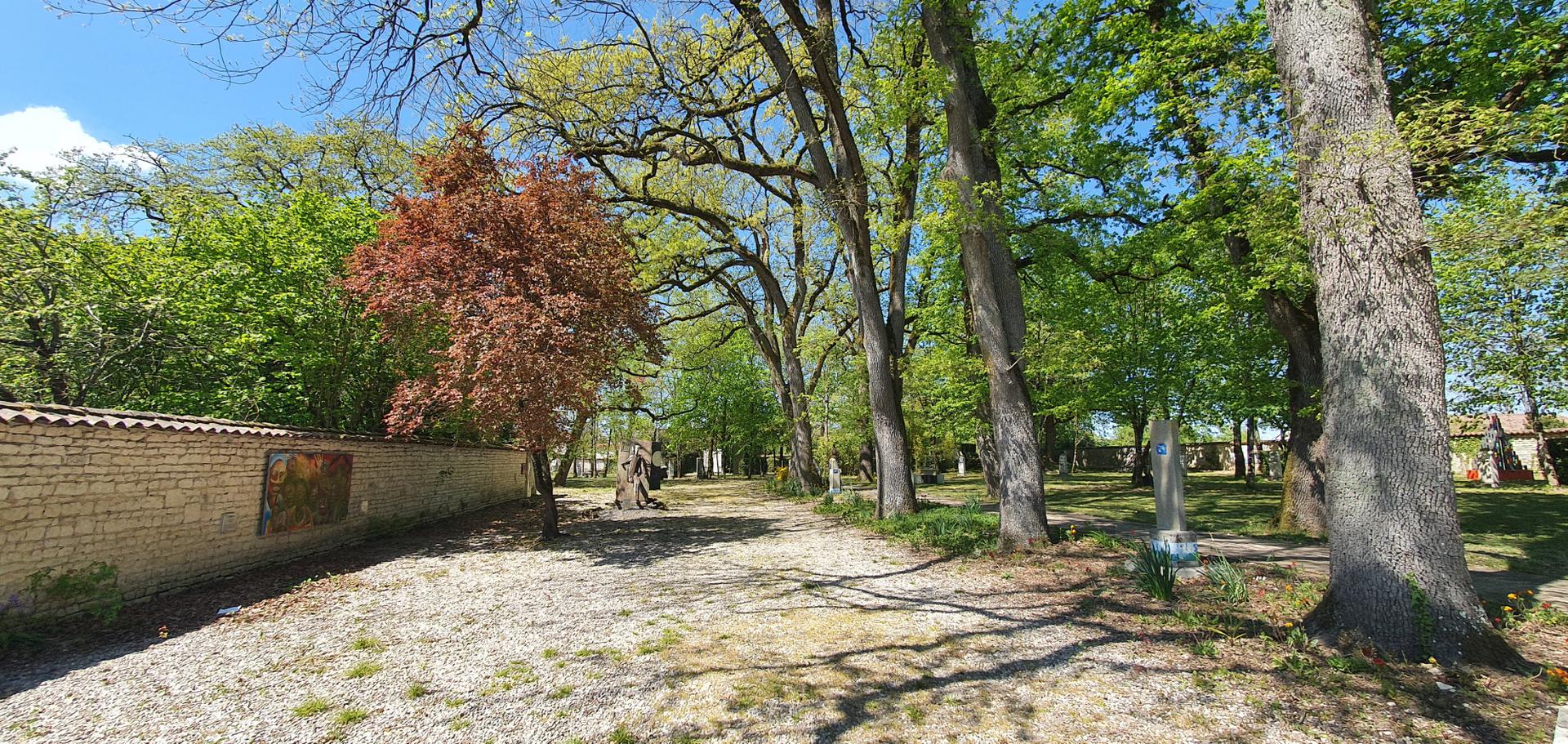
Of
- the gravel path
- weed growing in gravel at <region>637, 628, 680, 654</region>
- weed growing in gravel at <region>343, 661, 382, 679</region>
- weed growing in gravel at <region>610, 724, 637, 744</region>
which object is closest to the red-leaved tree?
the gravel path

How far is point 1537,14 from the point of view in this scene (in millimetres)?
7277

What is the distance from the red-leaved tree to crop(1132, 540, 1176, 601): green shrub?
7.89m

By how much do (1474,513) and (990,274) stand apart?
41.7 feet

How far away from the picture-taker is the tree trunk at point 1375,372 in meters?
3.95

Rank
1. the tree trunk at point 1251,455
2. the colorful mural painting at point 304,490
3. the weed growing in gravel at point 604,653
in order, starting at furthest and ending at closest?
the tree trunk at point 1251,455 → the colorful mural painting at point 304,490 → the weed growing in gravel at point 604,653

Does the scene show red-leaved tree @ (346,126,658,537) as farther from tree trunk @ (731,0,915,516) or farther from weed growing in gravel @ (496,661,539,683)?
weed growing in gravel @ (496,661,539,683)

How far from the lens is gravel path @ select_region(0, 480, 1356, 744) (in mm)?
3420

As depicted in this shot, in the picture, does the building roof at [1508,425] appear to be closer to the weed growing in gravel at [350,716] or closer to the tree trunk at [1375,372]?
the tree trunk at [1375,372]

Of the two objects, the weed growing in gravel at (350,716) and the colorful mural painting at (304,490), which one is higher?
the colorful mural painting at (304,490)

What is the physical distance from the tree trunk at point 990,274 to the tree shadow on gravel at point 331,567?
16.9 feet

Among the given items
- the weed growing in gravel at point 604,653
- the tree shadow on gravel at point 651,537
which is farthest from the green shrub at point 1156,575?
the tree shadow on gravel at point 651,537

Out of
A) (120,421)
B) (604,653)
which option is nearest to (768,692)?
(604,653)

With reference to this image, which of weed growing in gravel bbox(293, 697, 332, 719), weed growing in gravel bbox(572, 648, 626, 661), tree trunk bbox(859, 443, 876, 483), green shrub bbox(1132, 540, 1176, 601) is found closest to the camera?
weed growing in gravel bbox(293, 697, 332, 719)

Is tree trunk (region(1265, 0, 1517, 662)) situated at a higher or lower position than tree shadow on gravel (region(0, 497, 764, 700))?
higher
